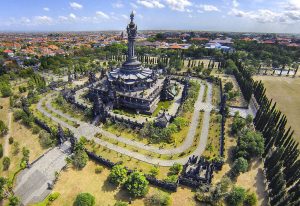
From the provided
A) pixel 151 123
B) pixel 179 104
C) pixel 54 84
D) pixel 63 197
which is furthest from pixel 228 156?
pixel 54 84

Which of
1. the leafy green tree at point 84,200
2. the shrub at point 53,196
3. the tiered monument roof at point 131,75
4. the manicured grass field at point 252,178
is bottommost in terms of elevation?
the manicured grass field at point 252,178

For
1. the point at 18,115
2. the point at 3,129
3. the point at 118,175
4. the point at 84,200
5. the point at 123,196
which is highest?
the point at 84,200

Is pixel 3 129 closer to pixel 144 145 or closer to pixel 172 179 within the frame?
pixel 144 145

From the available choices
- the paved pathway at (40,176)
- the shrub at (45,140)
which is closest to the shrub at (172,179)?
the paved pathway at (40,176)

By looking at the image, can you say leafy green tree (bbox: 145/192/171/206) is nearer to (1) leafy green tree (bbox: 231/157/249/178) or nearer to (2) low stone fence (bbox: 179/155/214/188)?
(2) low stone fence (bbox: 179/155/214/188)

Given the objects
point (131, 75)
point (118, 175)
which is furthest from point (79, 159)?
point (131, 75)

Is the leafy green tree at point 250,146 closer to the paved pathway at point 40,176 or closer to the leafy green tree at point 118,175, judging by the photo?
the leafy green tree at point 118,175

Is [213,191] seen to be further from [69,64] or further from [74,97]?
[69,64]
